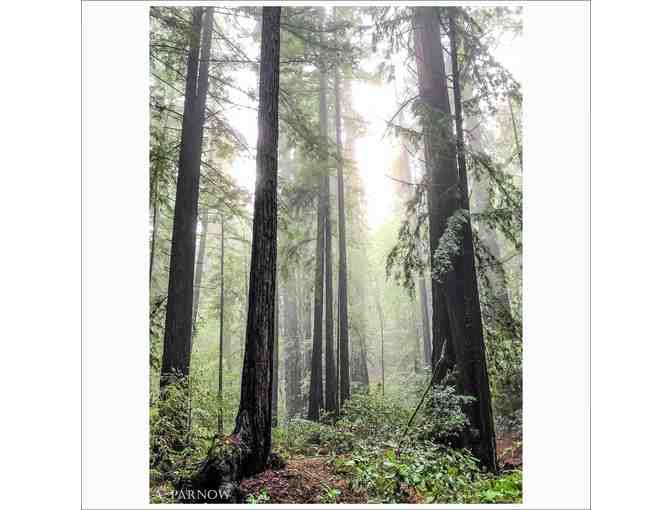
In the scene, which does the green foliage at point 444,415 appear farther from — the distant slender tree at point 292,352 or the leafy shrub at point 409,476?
the distant slender tree at point 292,352

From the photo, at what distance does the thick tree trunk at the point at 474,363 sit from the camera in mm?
4927

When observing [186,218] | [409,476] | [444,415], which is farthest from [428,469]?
[186,218]

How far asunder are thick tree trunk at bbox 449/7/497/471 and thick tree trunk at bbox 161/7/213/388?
4.30 meters

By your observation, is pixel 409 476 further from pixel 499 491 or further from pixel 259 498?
pixel 259 498

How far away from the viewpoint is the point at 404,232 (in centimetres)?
652

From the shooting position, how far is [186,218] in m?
6.83

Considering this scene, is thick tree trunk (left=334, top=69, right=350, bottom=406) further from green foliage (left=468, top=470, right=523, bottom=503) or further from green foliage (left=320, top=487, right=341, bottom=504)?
green foliage (left=468, top=470, right=523, bottom=503)

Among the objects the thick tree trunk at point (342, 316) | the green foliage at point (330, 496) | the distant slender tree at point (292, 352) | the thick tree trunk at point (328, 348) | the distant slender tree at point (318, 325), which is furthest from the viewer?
the distant slender tree at point (292, 352)

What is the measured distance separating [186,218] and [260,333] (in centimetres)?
344

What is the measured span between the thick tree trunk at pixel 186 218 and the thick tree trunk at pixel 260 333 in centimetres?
239

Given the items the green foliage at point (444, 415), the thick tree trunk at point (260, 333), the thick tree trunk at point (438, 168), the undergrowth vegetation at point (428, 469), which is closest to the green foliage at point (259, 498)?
the thick tree trunk at point (260, 333)
